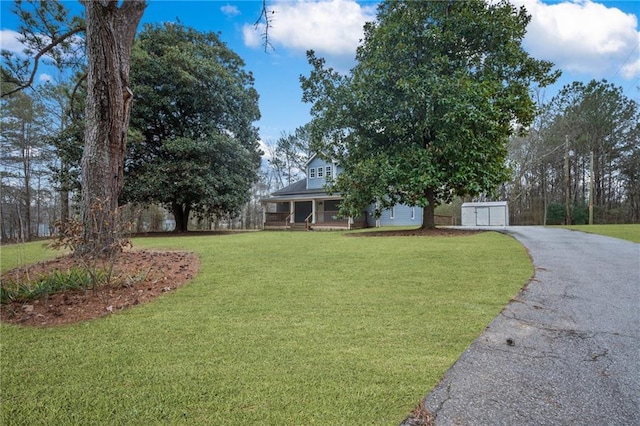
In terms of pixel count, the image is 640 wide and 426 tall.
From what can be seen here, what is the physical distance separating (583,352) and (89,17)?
835 centimetres

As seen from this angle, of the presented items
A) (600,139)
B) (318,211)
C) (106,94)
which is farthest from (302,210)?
(600,139)

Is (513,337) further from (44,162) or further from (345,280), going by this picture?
(44,162)

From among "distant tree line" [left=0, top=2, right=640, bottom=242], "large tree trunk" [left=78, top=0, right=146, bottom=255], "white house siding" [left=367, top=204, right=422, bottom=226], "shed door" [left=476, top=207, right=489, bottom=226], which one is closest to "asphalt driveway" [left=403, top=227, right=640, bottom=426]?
"distant tree line" [left=0, top=2, right=640, bottom=242]

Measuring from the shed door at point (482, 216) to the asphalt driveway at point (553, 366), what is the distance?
1570 centimetres

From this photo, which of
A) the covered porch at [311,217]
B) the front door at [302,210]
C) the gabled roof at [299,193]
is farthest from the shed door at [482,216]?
the front door at [302,210]

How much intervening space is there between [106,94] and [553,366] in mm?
7343

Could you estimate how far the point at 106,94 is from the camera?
19.9 feet

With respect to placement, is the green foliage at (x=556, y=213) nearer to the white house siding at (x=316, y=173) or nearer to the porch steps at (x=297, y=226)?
the white house siding at (x=316, y=173)

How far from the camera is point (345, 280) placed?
215 inches

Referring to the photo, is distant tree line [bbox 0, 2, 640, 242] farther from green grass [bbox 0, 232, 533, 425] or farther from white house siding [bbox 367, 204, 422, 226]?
white house siding [bbox 367, 204, 422, 226]

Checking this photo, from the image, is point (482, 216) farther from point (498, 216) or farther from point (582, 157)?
point (582, 157)

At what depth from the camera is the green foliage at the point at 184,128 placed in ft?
56.2

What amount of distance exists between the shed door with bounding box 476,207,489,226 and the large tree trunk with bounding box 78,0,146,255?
1879 centimetres

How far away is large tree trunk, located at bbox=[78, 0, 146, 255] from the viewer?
19.4ft
